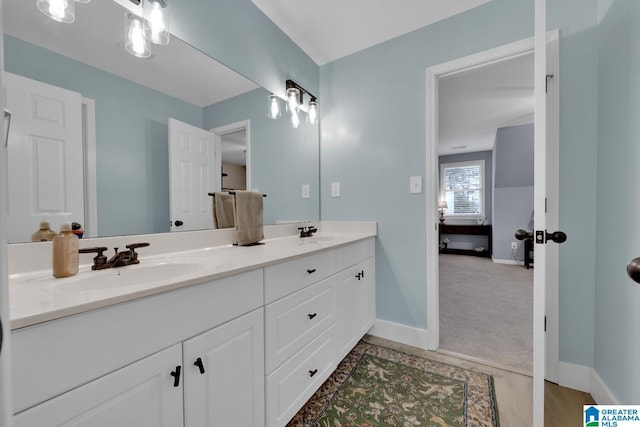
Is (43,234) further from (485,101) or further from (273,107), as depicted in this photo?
(485,101)

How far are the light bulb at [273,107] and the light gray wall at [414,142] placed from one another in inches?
Result: 20.4

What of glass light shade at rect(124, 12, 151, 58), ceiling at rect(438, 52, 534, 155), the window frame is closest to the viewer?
glass light shade at rect(124, 12, 151, 58)

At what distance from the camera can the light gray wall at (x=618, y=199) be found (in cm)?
102

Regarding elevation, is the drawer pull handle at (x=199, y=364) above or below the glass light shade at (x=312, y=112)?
below

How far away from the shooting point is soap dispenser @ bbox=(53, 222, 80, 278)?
2.68ft

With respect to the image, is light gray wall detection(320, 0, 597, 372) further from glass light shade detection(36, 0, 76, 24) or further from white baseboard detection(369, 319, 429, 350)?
glass light shade detection(36, 0, 76, 24)

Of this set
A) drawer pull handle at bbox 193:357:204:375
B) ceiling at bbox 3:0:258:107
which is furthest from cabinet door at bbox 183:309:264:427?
ceiling at bbox 3:0:258:107

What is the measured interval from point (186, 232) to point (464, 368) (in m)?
1.83

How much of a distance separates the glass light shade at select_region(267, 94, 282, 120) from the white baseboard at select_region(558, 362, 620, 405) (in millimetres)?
2352

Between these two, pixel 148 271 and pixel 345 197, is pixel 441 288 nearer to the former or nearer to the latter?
pixel 345 197

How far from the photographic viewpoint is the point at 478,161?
5785 millimetres

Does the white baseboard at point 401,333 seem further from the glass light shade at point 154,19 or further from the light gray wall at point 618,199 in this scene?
the glass light shade at point 154,19

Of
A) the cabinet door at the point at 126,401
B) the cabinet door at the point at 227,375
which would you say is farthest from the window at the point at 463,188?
the cabinet door at the point at 126,401

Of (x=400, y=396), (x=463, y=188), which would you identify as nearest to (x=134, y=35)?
(x=400, y=396)
